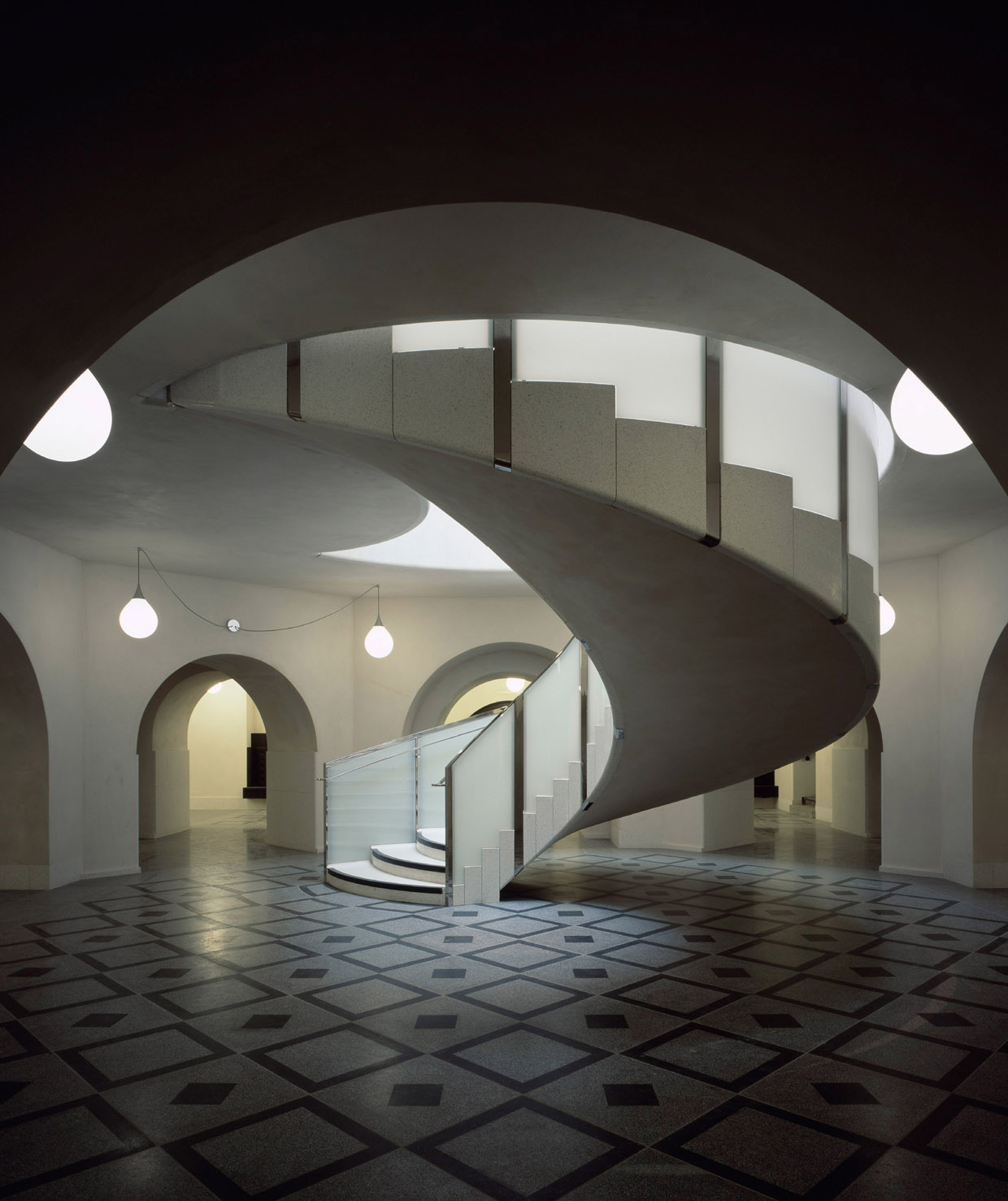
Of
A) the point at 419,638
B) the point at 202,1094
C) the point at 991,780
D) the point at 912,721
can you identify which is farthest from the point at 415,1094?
the point at 419,638

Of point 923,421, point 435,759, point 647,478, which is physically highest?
point 923,421

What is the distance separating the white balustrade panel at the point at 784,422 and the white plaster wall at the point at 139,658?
28.9 feet

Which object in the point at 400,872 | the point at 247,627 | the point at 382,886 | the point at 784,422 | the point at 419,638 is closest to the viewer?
the point at 784,422

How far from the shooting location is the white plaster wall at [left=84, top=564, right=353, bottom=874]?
36.1ft

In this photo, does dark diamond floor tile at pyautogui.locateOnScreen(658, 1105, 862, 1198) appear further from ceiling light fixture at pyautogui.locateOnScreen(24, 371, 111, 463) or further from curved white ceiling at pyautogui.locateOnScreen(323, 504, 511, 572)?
curved white ceiling at pyautogui.locateOnScreen(323, 504, 511, 572)

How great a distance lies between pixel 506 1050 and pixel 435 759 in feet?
20.1

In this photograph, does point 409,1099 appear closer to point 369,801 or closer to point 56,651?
point 369,801

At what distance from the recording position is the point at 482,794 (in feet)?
30.2

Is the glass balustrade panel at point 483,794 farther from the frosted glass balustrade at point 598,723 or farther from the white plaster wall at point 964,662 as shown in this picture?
the white plaster wall at point 964,662

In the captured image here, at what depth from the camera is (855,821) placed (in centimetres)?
1528

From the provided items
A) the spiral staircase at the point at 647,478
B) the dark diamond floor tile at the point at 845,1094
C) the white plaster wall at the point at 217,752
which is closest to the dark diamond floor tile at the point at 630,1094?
the dark diamond floor tile at the point at 845,1094

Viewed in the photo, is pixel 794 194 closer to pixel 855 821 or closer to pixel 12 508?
pixel 12 508

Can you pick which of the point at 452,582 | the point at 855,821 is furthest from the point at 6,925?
the point at 855,821

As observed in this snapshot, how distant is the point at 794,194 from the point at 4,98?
1.63 meters
